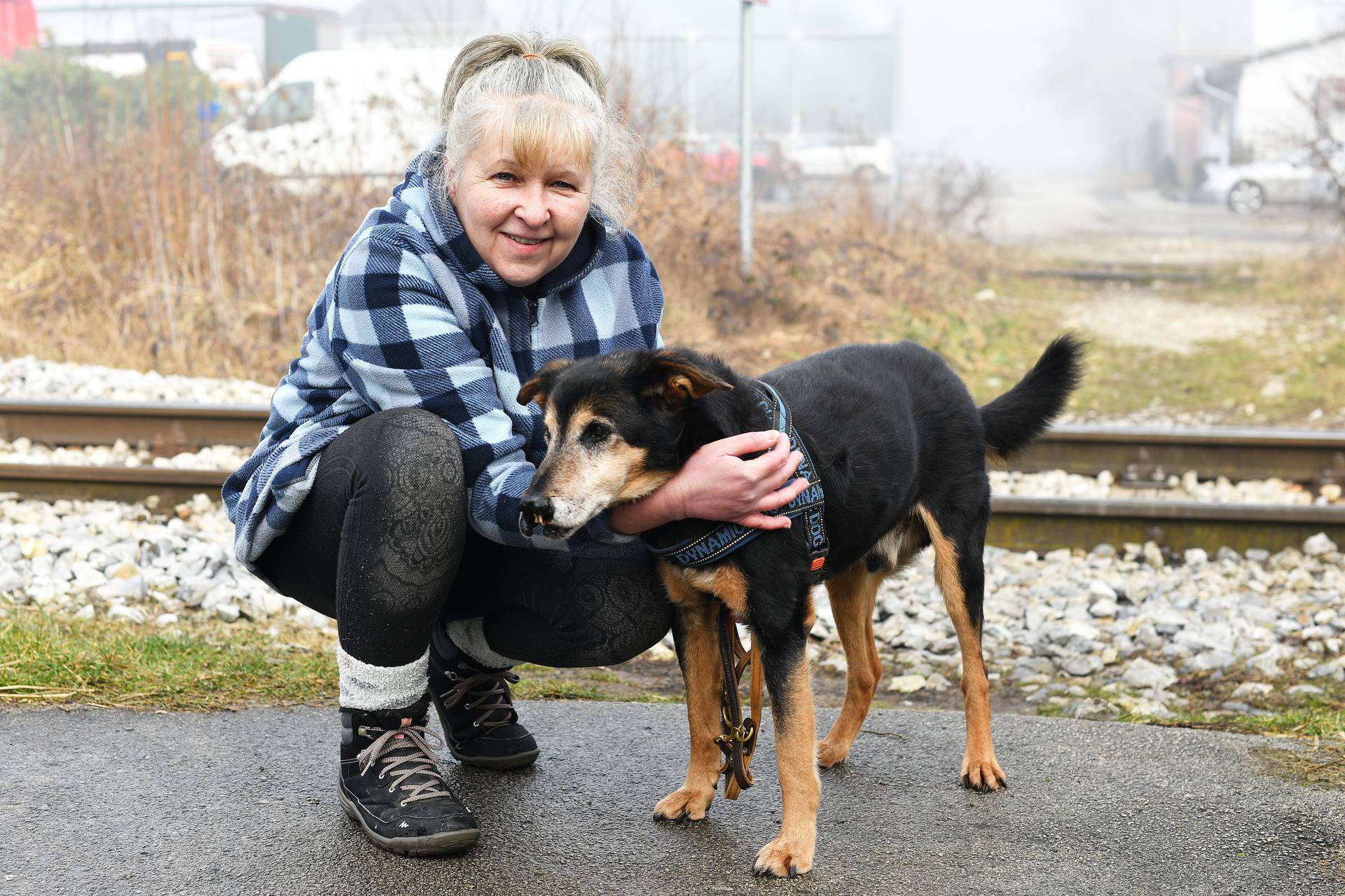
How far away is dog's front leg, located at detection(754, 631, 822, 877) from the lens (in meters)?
2.69

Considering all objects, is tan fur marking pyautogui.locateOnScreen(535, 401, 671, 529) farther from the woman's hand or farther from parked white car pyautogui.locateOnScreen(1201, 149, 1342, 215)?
parked white car pyautogui.locateOnScreen(1201, 149, 1342, 215)

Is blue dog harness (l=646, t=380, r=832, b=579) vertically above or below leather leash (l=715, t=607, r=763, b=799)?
above

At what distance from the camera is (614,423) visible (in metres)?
2.67

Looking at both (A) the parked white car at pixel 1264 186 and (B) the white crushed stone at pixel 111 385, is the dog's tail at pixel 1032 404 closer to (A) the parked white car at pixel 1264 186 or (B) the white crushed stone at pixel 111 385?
(B) the white crushed stone at pixel 111 385

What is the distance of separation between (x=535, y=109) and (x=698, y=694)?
1403mm

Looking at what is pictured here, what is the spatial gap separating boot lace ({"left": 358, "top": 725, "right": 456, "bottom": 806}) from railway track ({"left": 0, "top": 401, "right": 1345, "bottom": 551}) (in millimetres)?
A: 3024

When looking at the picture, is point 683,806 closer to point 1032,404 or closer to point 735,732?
point 735,732

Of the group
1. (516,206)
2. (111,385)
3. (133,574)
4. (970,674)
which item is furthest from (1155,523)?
(111,385)

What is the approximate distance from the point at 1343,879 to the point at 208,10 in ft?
51.6

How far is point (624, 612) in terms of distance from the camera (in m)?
2.97

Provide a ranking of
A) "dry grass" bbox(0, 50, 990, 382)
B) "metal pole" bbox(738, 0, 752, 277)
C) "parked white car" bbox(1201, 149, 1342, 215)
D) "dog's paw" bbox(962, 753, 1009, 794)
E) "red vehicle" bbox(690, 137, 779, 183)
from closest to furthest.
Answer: "dog's paw" bbox(962, 753, 1009, 794), "dry grass" bbox(0, 50, 990, 382), "metal pole" bbox(738, 0, 752, 277), "red vehicle" bbox(690, 137, 779, 183), "parked white car" bbox(1201, 149, 1342, 215)

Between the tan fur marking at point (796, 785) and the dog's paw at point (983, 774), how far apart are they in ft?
1.84

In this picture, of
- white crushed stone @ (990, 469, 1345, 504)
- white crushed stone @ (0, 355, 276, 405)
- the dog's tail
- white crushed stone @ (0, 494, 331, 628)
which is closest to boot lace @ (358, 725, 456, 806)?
the dog's tail

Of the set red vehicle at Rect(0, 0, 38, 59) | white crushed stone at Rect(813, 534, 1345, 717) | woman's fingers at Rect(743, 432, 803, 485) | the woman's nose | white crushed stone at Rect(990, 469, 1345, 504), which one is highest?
red vehicle at Rect(0, 0, 38, 59)
